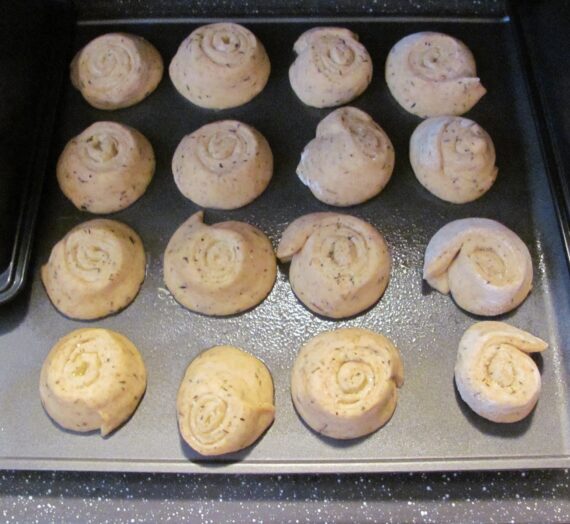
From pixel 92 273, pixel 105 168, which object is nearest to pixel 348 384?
pixel 92 273

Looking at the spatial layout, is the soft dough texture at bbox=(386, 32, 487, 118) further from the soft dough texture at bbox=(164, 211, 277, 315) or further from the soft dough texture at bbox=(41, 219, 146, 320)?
the soft dough texture at bbox=(41, 219, 146, 320)

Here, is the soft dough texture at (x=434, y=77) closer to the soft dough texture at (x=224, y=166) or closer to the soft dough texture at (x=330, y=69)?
the soft dough texture at (x=330, y=69)

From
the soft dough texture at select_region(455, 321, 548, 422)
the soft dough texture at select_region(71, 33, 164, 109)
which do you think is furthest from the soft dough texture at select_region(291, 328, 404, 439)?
the soft dough texture at select_region(71, 33, 164, 109)

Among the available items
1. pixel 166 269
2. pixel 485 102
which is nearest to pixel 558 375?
pixel 485 102

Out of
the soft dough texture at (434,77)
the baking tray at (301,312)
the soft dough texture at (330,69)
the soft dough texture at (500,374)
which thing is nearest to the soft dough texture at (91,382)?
the baking tray at (301,312)

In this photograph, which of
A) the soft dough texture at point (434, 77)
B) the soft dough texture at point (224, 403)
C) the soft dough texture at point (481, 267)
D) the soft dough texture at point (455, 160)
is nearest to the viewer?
the soft dough texture at point (224, 403)
